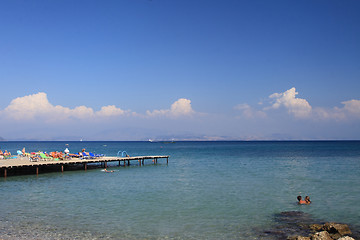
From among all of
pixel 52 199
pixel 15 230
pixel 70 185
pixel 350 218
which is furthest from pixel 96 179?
pixel 350 218

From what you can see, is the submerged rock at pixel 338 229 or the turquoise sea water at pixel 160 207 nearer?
the submerged rock at pixel 338 229

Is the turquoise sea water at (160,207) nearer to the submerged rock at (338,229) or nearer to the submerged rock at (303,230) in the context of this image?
the submerged rock at (303,230)

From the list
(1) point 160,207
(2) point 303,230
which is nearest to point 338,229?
(2) point 303,230

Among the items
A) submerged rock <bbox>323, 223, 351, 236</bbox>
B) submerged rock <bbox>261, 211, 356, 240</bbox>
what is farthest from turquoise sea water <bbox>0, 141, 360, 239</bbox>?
submerged rock <bbox>323, 223, 351, 236</bbox>

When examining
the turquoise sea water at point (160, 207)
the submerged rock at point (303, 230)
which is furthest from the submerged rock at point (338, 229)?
the turquoise sea water at point (160, 207)

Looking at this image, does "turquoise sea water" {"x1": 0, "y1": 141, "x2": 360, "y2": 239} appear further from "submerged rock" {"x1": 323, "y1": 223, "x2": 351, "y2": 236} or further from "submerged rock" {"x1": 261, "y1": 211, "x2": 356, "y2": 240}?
"submerged rock" {"x1": 323, "y1": 223, "x2": 351, "y2": 236}

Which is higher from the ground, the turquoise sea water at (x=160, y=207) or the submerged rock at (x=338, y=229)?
the submerged rock at (x=338, y=229)

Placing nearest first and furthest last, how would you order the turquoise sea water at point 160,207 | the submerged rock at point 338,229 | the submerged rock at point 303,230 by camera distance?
1. the submerged rock at point 303,230
2. the submerged rock at point 338,229
3. the turquoise sea water at point 160,207

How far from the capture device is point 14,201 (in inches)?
898

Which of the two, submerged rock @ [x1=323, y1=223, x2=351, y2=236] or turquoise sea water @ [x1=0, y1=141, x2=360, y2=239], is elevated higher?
submerged rock @ [x1=323, y1=223, x2=351, y2=236]

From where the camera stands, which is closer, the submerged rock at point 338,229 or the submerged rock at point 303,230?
the submerged rock at point 303,230

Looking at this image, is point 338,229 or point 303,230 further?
point 303,230

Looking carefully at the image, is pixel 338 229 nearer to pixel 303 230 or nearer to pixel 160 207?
pixel 303 230

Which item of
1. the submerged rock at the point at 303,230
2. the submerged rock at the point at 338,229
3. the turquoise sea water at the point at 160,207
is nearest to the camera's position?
the submerged rock at the point at 303,230
